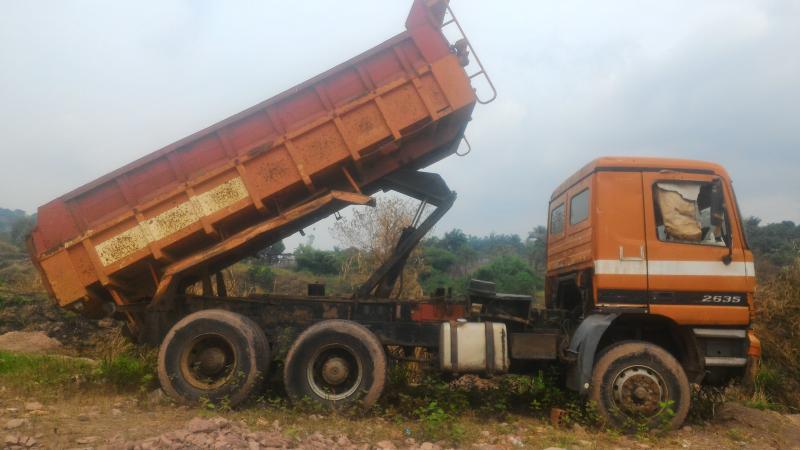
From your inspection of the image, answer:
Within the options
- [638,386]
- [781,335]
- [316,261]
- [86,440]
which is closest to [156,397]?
[86,440]

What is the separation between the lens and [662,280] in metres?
6.38

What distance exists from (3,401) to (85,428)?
5.25 feet

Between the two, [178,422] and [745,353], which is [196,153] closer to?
[178,422]

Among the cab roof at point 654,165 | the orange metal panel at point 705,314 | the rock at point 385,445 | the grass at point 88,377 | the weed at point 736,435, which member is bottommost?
the weed at point 736,435

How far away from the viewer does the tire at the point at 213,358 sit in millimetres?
6391

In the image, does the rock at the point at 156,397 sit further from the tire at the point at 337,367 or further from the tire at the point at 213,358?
the tire at the point at 337,367

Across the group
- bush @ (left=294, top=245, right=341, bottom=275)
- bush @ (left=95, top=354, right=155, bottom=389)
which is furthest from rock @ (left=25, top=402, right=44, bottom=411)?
bush @ (left=294, top=245, right=341, bottom=275)

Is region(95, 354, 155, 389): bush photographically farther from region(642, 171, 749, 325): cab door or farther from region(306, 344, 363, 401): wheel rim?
region(642, 171, 749, 325): cab door

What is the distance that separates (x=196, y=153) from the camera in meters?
6.67

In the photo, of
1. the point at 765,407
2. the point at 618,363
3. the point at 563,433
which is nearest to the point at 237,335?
the point at 563,433

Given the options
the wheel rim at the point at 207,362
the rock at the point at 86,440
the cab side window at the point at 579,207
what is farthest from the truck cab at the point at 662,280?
the rock at the point at 86,440

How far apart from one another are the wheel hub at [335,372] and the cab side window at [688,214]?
3.43 m

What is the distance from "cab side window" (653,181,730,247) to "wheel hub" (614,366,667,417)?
4.52 feet

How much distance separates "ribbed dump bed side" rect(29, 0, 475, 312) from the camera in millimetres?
6504
